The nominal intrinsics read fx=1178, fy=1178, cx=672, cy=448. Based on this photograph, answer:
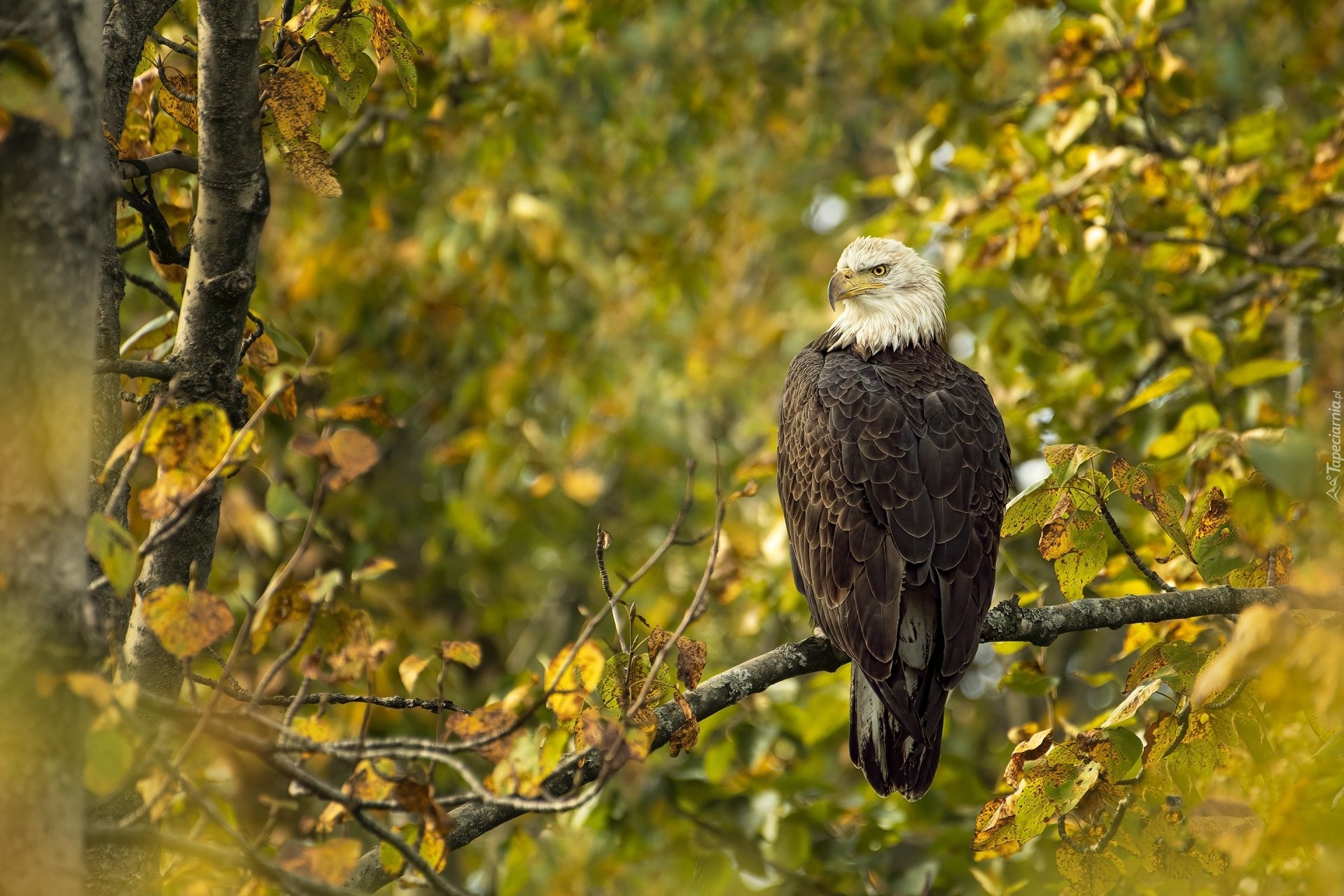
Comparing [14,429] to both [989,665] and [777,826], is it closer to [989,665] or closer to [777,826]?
[777,826]

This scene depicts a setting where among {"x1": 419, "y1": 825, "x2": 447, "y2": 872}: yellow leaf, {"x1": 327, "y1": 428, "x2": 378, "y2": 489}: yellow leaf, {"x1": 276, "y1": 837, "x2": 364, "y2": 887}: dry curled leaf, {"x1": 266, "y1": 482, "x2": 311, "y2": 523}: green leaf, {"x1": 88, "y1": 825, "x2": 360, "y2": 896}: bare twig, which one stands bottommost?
{"x1": 419, "y1": 825, "x2": 447, "y2": 872}: yellow leaf

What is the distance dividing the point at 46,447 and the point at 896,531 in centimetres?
300

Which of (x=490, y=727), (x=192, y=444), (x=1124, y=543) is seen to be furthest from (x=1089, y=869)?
(x=192, y=444)

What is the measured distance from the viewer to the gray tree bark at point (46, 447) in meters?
1.67

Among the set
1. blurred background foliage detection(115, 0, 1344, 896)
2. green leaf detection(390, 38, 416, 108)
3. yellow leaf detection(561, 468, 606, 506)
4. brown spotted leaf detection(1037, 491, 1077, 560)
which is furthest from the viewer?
yellow leaf detection(561, 468, 606, 506)

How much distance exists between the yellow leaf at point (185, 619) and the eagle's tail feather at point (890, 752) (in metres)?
2.54

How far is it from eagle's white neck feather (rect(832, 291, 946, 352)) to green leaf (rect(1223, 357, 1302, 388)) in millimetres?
1323

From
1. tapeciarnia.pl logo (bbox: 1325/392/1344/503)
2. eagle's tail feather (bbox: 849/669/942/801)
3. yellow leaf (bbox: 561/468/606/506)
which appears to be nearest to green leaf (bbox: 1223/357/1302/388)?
tapeciarnia.pl logo (bbox: 1325/392/1344/503)

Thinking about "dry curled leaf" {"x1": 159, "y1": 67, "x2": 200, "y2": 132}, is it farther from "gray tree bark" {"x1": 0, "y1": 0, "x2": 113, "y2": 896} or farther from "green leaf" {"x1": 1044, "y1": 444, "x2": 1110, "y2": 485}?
"green leaf" {"x1": 1044, "y1": 444, "x2": 1110, "y2": 485}

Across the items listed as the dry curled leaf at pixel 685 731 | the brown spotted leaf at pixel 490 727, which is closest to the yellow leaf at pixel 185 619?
the brown spotted leaf at pixel 490 727

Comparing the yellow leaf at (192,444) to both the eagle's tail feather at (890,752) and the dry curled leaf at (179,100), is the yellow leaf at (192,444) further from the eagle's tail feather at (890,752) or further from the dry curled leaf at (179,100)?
the eagle's tail feather at (890,752)

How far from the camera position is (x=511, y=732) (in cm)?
222

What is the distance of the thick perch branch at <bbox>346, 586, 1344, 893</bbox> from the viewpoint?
2844 millimetres

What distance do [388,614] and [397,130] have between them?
2.95 m
